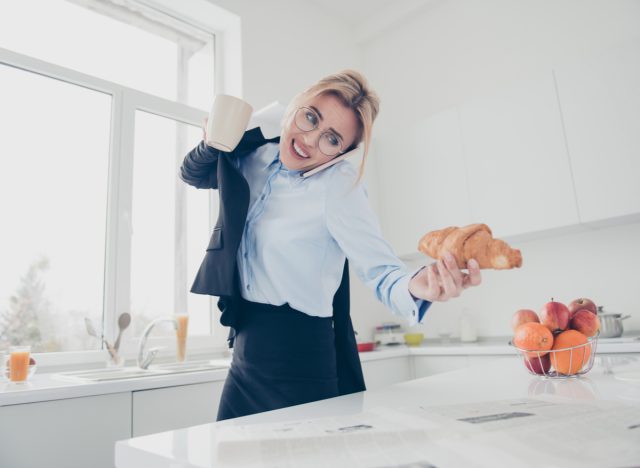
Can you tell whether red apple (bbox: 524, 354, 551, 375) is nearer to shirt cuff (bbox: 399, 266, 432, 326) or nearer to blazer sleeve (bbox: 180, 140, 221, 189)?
shirt cuff (bbox: 399, 266, 432, 326)

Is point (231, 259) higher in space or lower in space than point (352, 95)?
lower

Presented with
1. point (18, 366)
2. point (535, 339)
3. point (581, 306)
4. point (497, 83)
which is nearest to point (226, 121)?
point (535, 339)

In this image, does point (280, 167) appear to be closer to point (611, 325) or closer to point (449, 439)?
point (449, 439)

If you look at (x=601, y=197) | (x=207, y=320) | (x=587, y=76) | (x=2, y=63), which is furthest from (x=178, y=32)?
(x=601, y=197)

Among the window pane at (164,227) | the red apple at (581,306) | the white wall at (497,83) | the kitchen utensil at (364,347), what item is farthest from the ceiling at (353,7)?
the red apple at (581,306)

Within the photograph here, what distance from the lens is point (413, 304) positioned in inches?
37.8

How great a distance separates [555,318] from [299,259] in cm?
58

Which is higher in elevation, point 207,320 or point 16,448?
point 207,320

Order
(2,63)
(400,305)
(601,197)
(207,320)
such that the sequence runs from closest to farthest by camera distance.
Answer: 1. (400,305)
2. (2,63)
3. (601,197)
4. (207,320)

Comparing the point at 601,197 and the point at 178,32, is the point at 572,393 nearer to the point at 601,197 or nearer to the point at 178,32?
the point at 601,197

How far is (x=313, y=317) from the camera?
3.84ft

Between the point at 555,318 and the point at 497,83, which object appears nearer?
the point at 555,318

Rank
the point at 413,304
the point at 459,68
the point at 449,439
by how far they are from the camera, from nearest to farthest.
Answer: the point at 449,439, the point at 413,304, the point at 459,68

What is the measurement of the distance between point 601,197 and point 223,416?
6.70ft
